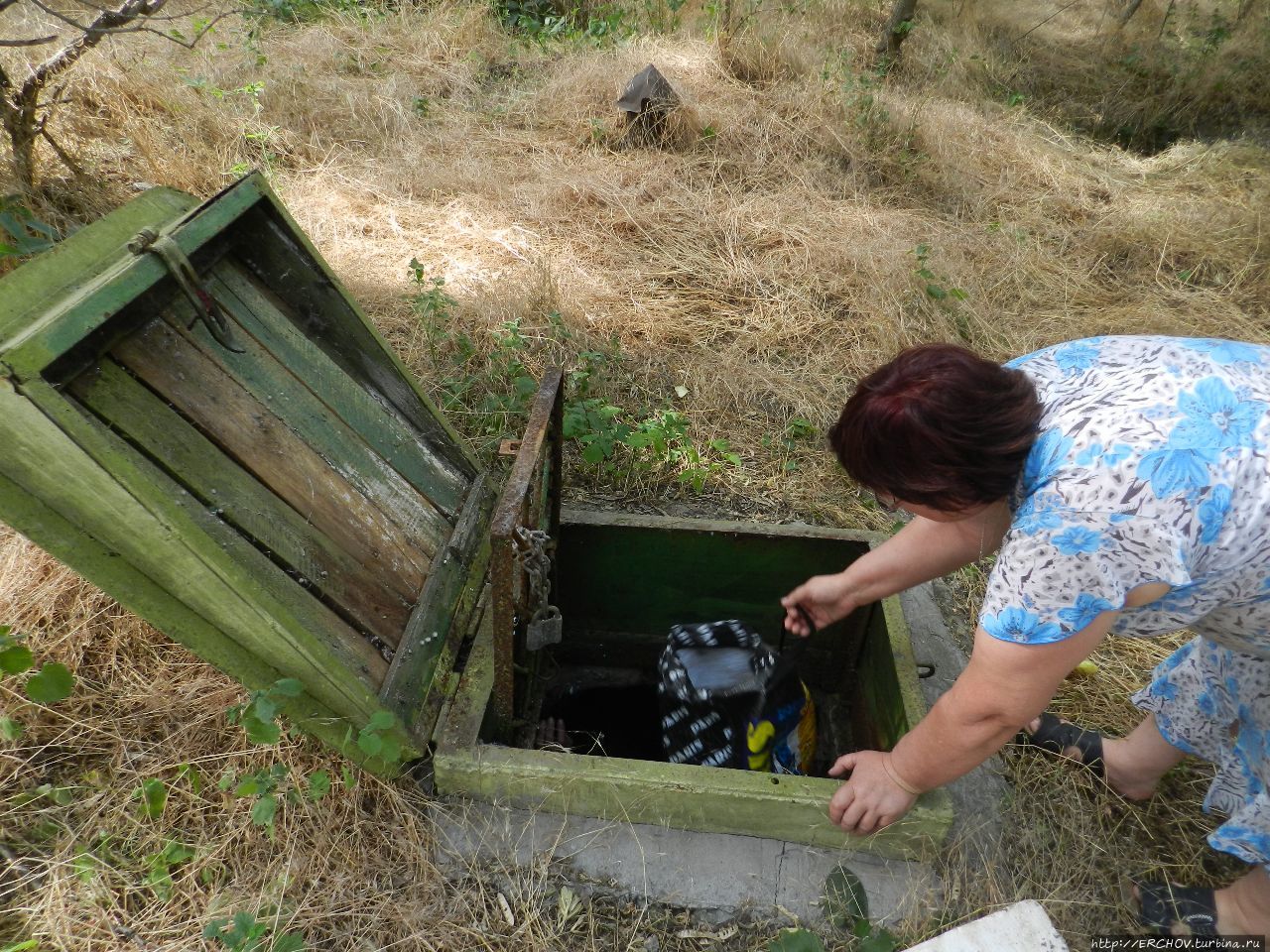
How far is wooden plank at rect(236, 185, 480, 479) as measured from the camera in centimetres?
197

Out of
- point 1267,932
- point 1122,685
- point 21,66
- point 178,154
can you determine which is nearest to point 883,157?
point 1122,685

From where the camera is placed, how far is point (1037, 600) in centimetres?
121

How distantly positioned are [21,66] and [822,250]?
16.0 ft

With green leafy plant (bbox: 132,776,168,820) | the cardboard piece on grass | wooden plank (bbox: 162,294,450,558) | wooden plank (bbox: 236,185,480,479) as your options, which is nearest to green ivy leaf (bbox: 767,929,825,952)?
wooden plank (bbox: 162,294,450,558)

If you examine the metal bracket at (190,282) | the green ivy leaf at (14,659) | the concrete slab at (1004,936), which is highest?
the metal bracket at (190,282)

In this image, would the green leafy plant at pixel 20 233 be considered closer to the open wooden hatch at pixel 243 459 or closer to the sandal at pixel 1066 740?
the open wooden hatch at pixel 243 459

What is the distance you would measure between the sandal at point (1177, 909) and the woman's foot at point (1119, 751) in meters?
0.29

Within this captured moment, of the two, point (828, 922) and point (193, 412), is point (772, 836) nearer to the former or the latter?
point (828, 922)

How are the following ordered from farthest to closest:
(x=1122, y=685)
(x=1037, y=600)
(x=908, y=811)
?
(x=1122, y=685) < (x=908, y=811) < (x=1037, y=600)

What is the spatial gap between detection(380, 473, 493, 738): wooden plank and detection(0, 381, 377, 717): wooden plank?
17 cm

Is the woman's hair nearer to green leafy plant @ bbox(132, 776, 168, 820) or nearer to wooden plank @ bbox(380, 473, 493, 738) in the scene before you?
wooden plank @ bbox(380, 473, 493, 738)

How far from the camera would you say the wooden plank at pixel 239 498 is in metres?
1.47

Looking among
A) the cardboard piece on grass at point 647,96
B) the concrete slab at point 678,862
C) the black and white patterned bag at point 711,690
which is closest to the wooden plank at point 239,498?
the concrete slab at point 678,862

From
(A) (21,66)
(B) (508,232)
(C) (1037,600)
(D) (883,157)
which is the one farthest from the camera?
(D) (883,157)
